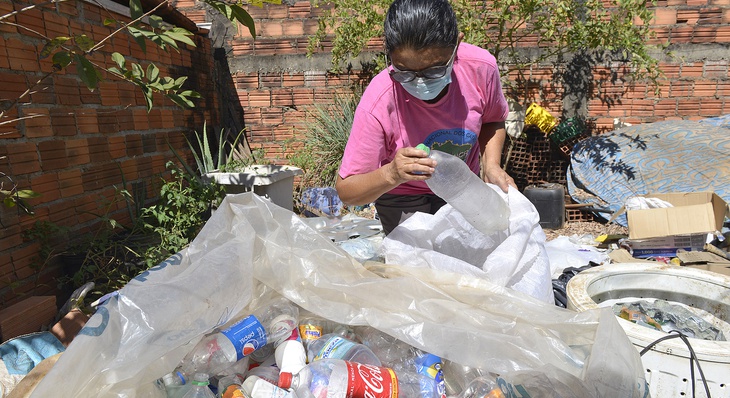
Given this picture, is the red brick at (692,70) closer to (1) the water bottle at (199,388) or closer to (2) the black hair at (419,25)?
(2) the black hair at (419,25)

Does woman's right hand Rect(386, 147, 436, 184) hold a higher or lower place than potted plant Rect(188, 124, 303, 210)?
higher

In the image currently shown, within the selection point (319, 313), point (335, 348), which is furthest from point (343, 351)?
point (319, 313)

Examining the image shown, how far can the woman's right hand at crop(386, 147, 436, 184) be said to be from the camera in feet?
4.30

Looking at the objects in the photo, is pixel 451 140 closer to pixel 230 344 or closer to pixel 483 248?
pixel 483 248

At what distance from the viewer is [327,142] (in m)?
4.86

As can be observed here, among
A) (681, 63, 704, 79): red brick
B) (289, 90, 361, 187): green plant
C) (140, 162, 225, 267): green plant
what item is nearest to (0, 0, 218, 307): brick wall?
(140, 162, 225, 267): green plant

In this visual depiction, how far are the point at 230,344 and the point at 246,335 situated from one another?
0.15 feet

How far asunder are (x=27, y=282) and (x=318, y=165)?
9.46 ft

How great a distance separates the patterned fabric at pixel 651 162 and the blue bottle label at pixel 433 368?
10.5ft

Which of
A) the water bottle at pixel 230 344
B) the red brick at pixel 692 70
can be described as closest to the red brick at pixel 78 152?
the water bottle at pixel 230 344

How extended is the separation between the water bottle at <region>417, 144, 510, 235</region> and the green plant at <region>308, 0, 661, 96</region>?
99.2 inches

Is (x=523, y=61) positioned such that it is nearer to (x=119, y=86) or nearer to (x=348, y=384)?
(x=119, y=86)

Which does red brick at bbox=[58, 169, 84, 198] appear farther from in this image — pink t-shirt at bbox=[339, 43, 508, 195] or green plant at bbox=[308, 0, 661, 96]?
green plant at bbox=[308, 0, 661, 96]

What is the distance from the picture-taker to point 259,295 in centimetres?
138
